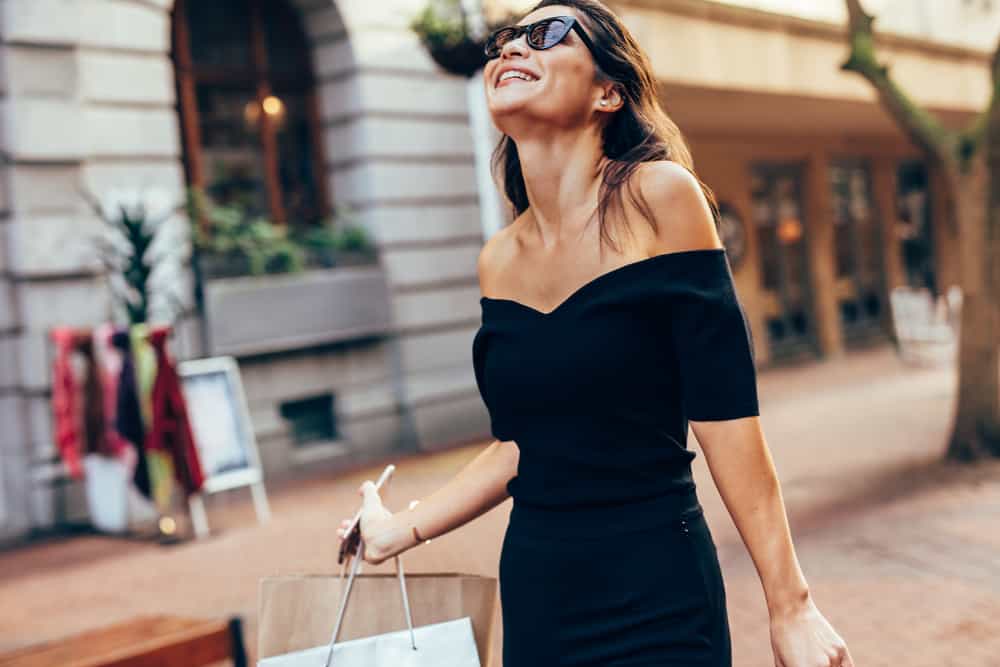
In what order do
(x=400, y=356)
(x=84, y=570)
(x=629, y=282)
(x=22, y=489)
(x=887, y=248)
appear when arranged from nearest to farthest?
(x=629, y=282) → (x=84, y=570) → (x=22, y=489) → (x=400, y=356) → (x=887, y=248)

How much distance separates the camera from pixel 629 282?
6.06 feet

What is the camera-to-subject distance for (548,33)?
1.99 m

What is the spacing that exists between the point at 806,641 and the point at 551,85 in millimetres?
983

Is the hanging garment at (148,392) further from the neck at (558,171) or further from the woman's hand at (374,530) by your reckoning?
the neck at (558,171)

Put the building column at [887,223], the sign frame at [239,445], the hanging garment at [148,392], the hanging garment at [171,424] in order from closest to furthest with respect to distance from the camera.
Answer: the hanging garment at [171,424] → the hanging garment at [148,392] → the sign frame at [239,445] → the building column at [887,223]

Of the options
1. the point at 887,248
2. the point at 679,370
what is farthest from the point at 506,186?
the point at 887,248

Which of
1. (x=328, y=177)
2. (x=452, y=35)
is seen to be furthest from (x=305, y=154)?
(x=452, y=35)

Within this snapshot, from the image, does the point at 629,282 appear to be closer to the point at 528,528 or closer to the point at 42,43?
the point at 528,528

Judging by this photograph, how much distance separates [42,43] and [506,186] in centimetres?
862

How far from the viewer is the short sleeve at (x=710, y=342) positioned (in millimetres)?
1806

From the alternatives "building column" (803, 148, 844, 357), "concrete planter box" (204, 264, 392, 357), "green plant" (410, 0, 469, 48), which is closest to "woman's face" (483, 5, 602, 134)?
"green plant" (410, 0, 469, 48)

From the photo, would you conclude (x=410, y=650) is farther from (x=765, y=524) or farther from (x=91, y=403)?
(x=91, y=403)

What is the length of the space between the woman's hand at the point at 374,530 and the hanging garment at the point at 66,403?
7395 millimetres

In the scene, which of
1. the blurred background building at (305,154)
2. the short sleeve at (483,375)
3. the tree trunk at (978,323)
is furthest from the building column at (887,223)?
the short sleeve at (483,375)
